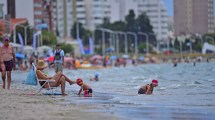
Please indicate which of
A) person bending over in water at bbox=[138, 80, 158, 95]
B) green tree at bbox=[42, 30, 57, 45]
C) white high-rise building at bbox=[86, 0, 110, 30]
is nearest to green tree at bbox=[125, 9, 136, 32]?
white high-rise building at bbox=[86, 0, 110, 30]

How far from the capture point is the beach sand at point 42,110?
11.6m

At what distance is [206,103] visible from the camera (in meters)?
15.7

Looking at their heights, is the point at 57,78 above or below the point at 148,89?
above

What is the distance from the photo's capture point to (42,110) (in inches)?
504

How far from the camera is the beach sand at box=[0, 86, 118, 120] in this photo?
11555 mm

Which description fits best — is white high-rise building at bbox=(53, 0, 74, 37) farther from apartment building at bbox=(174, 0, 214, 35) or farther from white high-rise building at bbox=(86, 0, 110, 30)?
apartment building at bbox=(174, 0, 214, 35)

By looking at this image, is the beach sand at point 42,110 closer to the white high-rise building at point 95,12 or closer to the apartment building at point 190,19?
the apartment building at point 190,19

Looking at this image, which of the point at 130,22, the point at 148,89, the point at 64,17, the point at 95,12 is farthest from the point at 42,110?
the point at 95,12

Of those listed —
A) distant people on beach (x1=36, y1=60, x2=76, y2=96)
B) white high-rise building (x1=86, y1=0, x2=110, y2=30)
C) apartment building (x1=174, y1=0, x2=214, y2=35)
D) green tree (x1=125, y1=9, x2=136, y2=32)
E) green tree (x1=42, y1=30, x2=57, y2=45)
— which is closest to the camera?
distant people on beach (x1=36, y1=60, x2=76, y2=96)

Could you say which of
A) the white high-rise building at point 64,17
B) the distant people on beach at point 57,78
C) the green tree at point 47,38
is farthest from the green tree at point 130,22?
the distant people on beach at point 57,78

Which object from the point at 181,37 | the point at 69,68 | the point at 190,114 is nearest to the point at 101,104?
the point at 190,114

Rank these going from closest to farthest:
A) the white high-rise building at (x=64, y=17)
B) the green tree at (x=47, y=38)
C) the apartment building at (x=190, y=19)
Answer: the green tree at (x=47, y=38)
the apartment building at (x=190, y=19)
the white high-rise building at (x=64, y=17)

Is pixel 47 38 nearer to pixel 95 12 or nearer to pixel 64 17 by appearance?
pixel 64 17

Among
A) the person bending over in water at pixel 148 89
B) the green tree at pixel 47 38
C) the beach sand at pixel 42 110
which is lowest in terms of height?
the green tree at pixel 47 38
